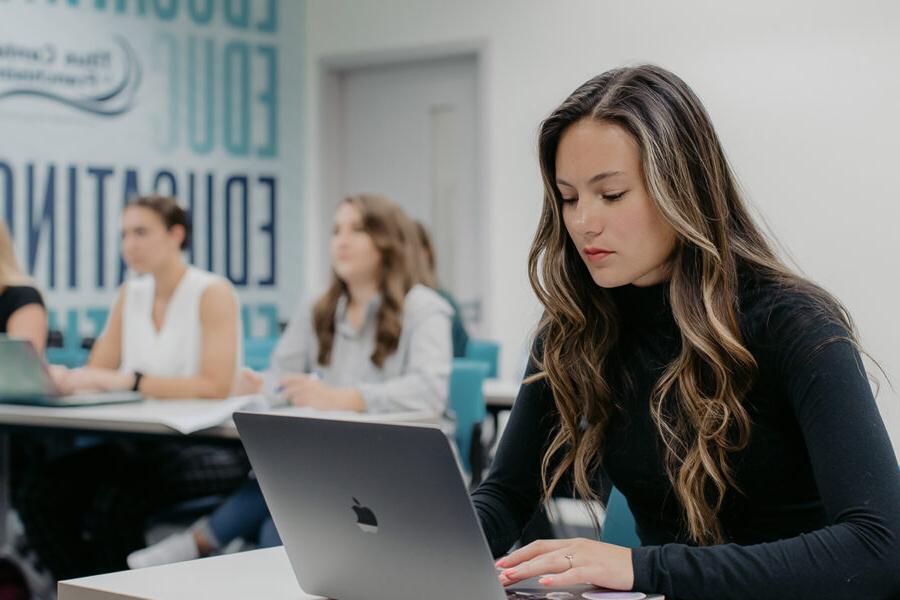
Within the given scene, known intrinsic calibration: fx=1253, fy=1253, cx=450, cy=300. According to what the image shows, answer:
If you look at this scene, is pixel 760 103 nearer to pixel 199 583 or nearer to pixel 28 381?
pixel 28 381

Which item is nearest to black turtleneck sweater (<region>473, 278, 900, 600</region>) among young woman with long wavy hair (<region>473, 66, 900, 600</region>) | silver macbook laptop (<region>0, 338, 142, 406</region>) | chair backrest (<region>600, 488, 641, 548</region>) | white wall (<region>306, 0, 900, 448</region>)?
young woman with long wavy hair (<region>473, 66, 900, 600</region>)

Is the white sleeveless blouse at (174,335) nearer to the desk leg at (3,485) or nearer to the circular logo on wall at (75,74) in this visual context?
the desk leg at (3,485)

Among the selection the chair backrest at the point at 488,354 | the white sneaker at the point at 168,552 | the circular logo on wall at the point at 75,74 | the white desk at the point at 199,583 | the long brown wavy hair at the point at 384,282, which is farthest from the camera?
the circular logo on wall at the point at 75,74

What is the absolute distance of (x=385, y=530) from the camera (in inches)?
52.8

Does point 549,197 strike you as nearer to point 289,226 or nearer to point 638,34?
point 638,34

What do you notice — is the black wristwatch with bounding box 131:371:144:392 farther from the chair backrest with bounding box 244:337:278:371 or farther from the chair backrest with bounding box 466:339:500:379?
the chair backrest with bounding box 466:339:500:379

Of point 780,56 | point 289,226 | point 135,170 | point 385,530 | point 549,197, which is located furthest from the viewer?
point 289,226

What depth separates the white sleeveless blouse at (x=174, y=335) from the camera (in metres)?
4.20

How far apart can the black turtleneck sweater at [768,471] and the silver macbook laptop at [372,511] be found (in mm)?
189

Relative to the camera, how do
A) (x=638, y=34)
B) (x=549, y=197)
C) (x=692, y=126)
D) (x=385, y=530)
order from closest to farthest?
(x=385, y=530)
(x=692, y=126)
(x=549, y=197)
(x=638, y=34)

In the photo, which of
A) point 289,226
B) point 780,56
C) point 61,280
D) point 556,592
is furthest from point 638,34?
point 556,592

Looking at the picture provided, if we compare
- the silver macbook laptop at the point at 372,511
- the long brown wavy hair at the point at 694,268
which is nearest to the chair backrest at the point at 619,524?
the long brown wavy hair at the point at 694,268

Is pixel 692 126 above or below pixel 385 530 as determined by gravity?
above

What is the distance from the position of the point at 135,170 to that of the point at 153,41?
71 centimetres
